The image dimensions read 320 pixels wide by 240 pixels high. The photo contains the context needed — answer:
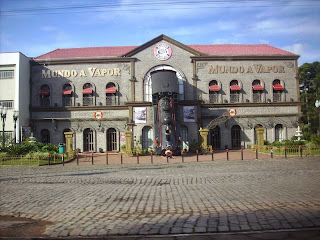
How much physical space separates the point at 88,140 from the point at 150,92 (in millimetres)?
8823

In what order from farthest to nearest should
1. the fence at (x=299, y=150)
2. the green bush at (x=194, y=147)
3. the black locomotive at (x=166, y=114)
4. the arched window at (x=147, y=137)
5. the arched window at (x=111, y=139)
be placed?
1. the arched window at (x=111, y=139)
2. the arched window at (x=147, y=137)
3. the green bush at (x=194, y=147)
4. the black locomotive at (x=166, y=114)
5. the fence at (x=299, y=150)

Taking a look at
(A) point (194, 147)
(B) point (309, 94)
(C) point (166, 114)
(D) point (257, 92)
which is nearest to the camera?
(C) point (166, 114)

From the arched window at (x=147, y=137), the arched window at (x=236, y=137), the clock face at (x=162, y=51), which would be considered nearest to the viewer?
the arched window at (x=147, y=137)

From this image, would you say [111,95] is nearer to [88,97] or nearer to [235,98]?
[88,97]

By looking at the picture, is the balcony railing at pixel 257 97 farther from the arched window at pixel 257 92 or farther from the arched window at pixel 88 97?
the arched window at pixel 88 97

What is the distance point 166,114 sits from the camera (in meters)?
23.4

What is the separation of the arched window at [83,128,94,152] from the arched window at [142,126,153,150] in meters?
5.93

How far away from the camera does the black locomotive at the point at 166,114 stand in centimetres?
2270

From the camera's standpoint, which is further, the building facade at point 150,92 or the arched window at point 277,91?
the arched window at point 277,91

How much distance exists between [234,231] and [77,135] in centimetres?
2697

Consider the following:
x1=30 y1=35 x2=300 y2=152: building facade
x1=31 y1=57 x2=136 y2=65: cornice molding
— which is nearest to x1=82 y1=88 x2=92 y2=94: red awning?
x1=30 y1=35 x2=300 y2=152: building facade

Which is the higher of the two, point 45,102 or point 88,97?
point 88,97

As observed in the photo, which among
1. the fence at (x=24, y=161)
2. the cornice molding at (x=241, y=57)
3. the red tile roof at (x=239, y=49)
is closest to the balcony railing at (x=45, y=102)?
the fence at (x=24, y=161)

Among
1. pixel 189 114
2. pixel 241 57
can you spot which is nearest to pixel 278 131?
pixel 241 57
